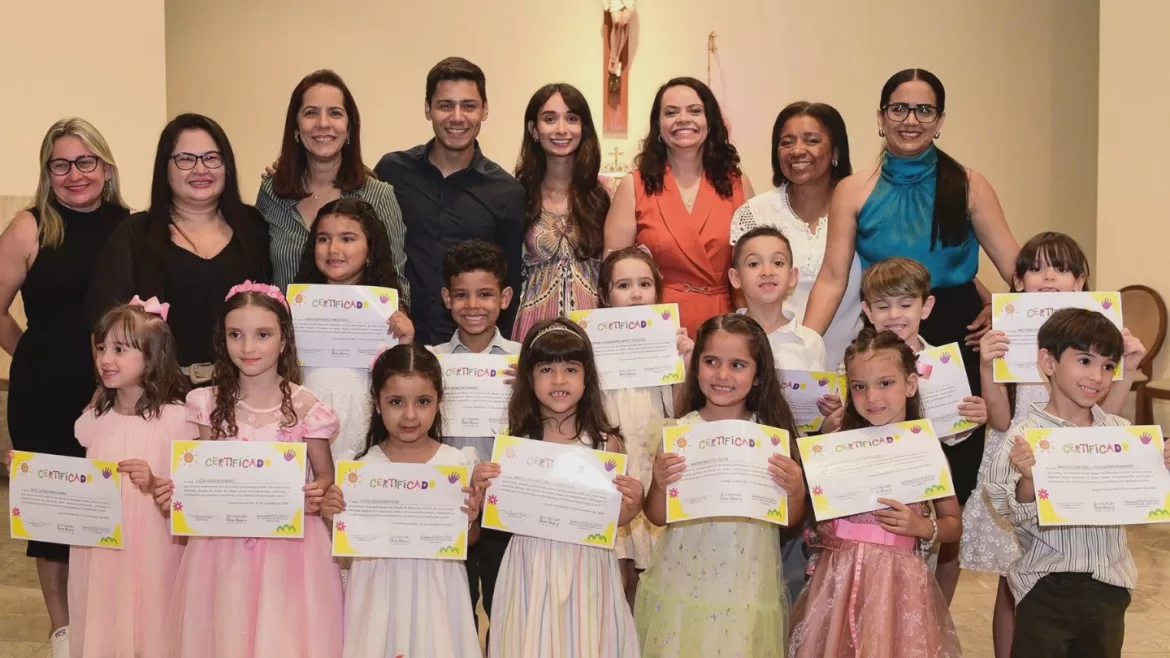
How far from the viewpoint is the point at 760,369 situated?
3250 mm

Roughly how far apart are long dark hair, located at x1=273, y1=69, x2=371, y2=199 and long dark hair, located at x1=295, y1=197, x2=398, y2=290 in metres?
0.22

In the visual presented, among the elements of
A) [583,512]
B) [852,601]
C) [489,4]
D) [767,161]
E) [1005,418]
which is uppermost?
[489,4]

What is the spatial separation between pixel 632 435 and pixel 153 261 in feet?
5.55

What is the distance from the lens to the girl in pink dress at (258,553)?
300cm

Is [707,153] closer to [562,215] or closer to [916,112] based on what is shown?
[562,215]

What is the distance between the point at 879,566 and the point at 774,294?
983 millimetres

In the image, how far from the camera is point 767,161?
27.5 ft

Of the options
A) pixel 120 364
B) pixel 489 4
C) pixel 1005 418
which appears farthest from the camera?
pixel 489 4

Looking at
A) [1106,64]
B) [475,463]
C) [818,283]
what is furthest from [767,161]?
[475,463]

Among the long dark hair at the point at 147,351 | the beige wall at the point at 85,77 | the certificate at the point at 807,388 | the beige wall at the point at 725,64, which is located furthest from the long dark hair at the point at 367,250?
the beige wall at the point at 725,64

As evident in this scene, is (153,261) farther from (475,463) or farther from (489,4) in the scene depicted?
(489,4)

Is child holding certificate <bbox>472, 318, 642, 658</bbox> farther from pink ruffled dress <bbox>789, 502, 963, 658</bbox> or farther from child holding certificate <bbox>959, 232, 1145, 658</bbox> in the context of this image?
child holding certificate <bbox>959, 232, 1145, 658</bbox>

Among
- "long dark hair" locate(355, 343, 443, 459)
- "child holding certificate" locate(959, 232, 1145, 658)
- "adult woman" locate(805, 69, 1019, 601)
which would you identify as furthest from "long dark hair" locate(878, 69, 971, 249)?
"long dark hair" locate(355, 343, 443, 459)

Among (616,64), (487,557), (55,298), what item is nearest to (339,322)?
(487,557)
